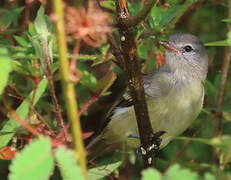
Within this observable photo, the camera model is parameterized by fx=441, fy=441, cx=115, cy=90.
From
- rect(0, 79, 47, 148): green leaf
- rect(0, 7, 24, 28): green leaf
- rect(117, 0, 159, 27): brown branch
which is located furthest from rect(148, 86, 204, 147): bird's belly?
rect(117, 0, 159, 27): brown branch

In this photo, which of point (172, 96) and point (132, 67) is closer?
point (132, 67)

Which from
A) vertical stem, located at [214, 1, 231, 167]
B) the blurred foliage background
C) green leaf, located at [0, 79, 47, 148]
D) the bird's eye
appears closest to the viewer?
the blurred foliage background

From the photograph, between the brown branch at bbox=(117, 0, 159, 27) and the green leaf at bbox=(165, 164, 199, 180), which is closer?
the green leaf at bbox=(165, 164, 199, 180)

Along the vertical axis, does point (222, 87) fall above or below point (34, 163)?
below

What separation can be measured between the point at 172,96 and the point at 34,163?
208 centimetres

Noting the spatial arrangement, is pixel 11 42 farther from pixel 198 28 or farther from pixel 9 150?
pixel 198 28

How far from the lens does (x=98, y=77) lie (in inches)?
121

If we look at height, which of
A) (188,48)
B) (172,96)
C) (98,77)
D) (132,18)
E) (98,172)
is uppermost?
(132,18)

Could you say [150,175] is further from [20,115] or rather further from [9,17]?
[9,17]

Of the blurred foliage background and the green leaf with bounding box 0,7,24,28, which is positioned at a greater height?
the green leaf with bounding box 0,7,24,28

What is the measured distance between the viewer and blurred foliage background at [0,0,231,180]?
3.93ft

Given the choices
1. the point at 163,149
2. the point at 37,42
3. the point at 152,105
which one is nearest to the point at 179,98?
the point at 152,105

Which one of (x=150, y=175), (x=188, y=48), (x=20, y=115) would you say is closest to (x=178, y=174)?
(x=150, y=175)

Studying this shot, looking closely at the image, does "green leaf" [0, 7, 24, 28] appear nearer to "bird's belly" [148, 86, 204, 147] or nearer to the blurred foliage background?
the blurred foliage background
